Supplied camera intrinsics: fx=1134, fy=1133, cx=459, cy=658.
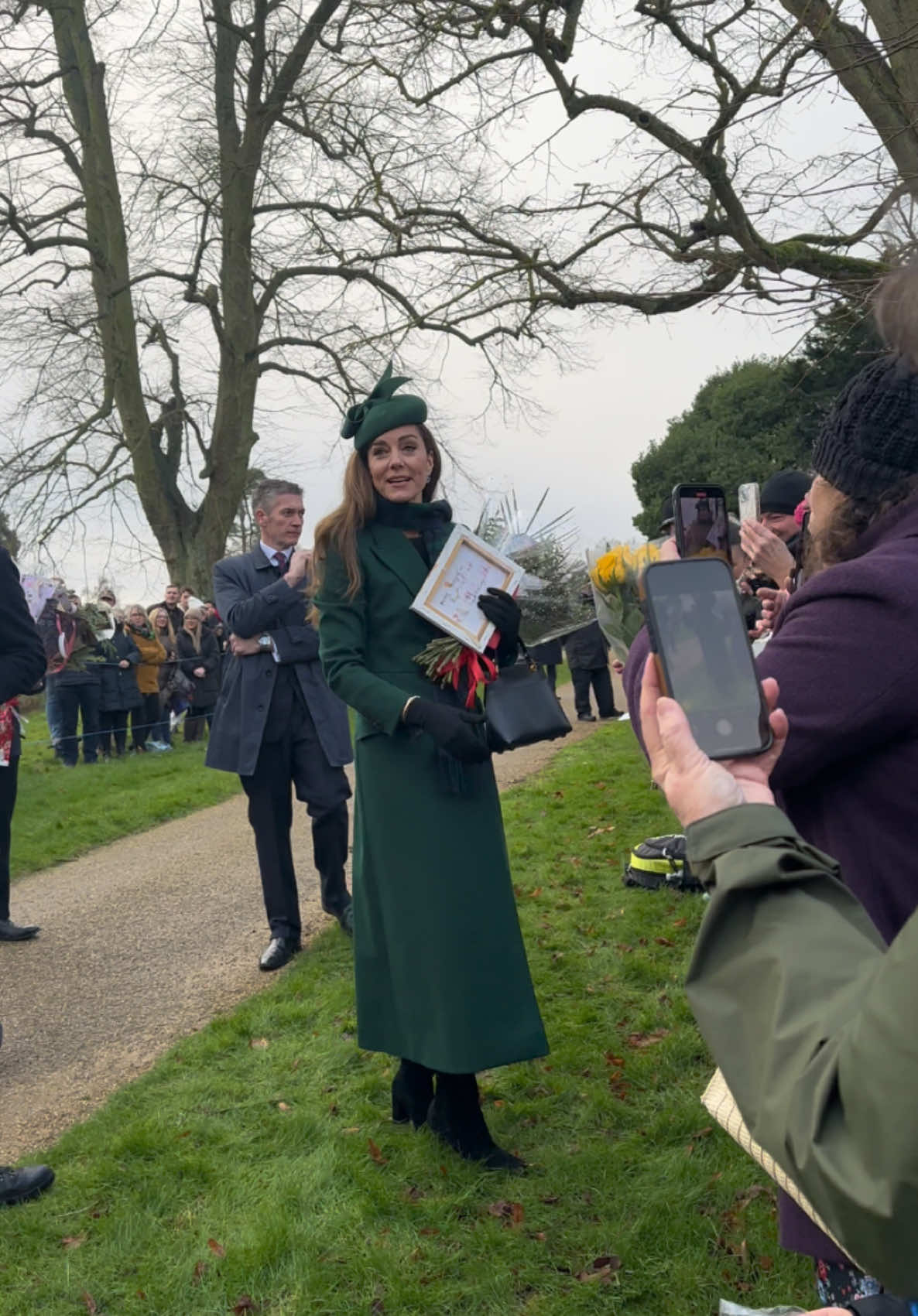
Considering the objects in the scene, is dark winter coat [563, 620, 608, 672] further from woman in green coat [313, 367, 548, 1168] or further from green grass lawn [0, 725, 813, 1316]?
woman in green coat [313, 367, 548, 1168]

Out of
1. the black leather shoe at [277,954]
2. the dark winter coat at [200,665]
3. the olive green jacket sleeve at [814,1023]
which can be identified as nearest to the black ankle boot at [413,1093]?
the black leather shoe at [277,954]

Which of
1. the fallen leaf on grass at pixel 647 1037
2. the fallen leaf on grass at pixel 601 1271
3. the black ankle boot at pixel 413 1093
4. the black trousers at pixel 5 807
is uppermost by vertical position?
the black trousers at pixel 5 807

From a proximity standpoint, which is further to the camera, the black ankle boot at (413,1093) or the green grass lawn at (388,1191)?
the black ankle boot at (413,1093)

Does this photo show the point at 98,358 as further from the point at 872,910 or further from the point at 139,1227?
the point at 872,910

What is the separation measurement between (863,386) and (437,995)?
2.33 m

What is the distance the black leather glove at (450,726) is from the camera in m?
3.38

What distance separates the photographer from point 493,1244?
319 cm

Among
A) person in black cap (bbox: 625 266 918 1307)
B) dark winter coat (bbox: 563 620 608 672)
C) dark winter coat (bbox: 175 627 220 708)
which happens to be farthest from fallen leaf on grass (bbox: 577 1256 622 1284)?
dark winter coat (bbox: 175 627 220 708)

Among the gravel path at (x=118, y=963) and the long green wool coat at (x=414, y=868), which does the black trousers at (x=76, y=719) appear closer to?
Result: the gravel path at (x=118, y=963)

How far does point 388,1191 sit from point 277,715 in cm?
275

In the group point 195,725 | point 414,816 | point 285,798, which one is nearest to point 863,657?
point 414,816

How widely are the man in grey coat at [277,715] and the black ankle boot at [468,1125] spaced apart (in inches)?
90.4

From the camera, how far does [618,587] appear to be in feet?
10.2

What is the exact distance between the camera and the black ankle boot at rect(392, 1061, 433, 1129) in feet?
12.5
